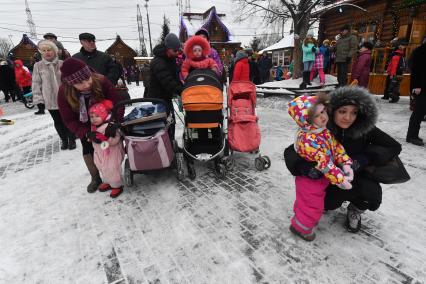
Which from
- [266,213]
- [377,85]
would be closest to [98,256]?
[266,213]

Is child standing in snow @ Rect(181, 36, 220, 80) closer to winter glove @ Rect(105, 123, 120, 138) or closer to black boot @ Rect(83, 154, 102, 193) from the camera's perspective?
A: winter glove @ Rect(105, 123, 120, 138)

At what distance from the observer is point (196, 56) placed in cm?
366

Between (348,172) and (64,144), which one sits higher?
(348,172)

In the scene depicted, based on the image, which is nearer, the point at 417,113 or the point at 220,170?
the point at 220,170

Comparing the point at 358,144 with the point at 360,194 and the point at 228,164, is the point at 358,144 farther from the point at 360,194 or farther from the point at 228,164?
the point at 228,164

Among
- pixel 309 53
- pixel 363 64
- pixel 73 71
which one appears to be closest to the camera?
pixel 73 71

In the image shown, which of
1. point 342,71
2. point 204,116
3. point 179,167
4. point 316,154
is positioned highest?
point 342,71

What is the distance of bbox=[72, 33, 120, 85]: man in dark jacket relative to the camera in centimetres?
421

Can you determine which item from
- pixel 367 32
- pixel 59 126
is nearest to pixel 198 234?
pixel 59 126

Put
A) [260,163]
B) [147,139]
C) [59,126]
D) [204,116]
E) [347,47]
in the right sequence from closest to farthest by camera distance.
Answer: [147,139], [204,116], [260,163], [59,126], [347,47]

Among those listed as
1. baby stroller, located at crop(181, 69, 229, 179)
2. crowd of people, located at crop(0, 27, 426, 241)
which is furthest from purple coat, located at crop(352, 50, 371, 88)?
baby stroller, located at crop(181, 69, 229, 179)

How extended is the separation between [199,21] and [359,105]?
3061 centimetres

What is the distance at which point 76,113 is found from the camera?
2.89 metres

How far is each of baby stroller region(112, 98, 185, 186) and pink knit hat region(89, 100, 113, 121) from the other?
0.09 meters
